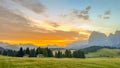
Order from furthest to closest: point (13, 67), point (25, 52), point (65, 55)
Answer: point (65, 55)
point (25, 52)
point (13, 67)

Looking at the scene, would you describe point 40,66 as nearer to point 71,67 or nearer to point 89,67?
point 71,67

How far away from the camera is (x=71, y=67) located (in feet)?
235

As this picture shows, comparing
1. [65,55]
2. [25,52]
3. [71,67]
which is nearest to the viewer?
[71,67]

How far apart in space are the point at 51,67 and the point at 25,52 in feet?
343

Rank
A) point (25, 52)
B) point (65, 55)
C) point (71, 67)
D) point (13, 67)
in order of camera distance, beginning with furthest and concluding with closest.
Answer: point (65, 55), point (25, 52), point (71, 67), point (13, 67)

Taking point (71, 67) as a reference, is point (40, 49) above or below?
above

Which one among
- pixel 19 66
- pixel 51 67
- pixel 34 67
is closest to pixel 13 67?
pixel 19 66

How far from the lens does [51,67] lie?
2758 inches

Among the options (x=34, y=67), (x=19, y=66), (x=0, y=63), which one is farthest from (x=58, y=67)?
(x=0, y=63)

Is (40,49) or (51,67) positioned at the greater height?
(40,49)

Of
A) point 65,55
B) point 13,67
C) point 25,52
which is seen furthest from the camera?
point 65,55

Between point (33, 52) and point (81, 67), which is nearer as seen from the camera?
point (81, 67)

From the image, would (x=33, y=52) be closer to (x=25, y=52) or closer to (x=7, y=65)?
(x=25, y=52)

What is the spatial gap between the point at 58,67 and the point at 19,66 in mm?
12454
